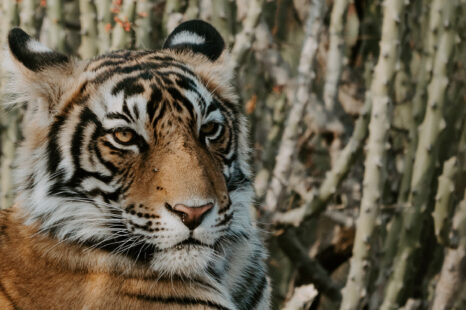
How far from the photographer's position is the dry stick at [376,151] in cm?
562

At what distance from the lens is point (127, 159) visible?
3512mm

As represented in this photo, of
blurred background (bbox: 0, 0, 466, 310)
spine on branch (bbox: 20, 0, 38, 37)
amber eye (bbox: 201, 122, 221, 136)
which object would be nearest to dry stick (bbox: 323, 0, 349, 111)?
blurred background (bbox: 0, 0, 466, 310)

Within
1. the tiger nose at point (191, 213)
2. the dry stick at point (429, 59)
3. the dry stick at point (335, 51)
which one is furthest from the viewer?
the dry stick at point (335, 51)

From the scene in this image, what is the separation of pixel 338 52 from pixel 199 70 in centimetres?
317

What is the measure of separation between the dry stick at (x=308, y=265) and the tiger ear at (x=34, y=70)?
394 cm

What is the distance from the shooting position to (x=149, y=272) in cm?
355

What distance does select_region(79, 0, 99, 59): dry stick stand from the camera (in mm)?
5707

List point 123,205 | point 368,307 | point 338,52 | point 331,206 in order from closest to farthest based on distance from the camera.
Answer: point 123,205 < point 368,307 < point 338,52 < point 331,206

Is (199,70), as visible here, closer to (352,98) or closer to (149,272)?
(149,272)

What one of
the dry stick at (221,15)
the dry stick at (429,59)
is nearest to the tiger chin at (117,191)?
the dry stick at (221,15)

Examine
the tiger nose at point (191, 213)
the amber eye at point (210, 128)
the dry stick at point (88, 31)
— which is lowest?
the tiger nose at point (191, 213)

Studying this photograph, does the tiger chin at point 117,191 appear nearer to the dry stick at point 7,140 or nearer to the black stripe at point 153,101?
the black stripe at point 153,101

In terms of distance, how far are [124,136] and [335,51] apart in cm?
395

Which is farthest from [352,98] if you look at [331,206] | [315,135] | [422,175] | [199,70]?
[199,70]
